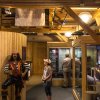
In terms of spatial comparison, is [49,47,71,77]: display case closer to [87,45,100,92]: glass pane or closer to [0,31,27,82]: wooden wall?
[0,31,27,82]: wooden wall

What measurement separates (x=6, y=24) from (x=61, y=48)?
380 cm

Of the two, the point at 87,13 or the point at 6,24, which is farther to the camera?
the point at 6,24

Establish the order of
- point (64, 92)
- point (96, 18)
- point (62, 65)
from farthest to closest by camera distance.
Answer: point (62, 65)
point (64, 92)
point (96, 18)

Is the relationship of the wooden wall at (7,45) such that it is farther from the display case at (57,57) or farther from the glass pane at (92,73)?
the display case at (57,57)

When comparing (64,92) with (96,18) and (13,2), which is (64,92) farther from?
(13,2)

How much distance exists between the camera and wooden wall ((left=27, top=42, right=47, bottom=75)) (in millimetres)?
16172

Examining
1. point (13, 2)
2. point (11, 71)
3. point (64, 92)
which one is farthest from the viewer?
point (64, 92)

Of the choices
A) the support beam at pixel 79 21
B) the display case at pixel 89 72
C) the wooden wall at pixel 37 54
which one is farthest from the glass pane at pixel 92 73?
the wooden wall at pixel 37 54

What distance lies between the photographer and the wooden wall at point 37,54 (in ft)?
53.1

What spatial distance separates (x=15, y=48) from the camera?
7.35 m

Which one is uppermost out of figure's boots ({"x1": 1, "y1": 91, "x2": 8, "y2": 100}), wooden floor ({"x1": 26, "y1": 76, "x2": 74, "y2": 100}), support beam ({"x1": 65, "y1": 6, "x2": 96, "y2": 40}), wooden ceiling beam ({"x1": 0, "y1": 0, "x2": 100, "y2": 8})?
wooden ceiling beam ({"x1": 0, "y1": 0, "x2": 100, "y2": 8})

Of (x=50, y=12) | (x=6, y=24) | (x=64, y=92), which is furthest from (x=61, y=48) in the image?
(x=50, y=12)

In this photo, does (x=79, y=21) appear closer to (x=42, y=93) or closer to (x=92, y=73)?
(x=92, y=73)

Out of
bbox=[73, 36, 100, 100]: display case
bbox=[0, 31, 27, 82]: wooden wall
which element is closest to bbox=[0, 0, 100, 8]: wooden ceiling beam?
bbox=[73, 36, 100, 100]: display case
